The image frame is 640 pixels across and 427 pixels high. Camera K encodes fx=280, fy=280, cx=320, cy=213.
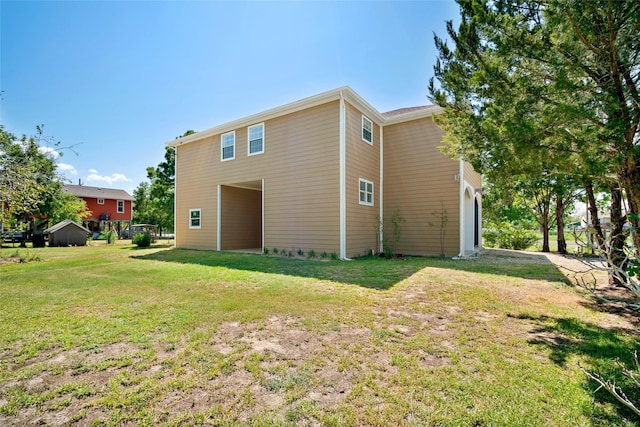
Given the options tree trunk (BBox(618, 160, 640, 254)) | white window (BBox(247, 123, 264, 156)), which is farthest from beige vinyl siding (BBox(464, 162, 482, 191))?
white window (BBox(247, 123, 264, 156))

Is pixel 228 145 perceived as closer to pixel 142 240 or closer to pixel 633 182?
pixel 142 240

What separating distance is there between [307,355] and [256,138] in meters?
10.0

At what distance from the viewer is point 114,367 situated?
2402 millimetres

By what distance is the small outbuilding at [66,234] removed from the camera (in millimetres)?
17953

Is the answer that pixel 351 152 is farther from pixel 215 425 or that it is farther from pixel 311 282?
pixel 215 425

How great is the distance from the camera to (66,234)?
18.3m

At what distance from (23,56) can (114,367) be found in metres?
11.4

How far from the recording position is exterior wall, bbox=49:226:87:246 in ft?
59.0

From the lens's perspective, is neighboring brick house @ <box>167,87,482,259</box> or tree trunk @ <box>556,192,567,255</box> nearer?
neighboring brick house @ <box>167,87,482,259</box>

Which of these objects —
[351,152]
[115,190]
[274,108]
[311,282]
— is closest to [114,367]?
[311,282]

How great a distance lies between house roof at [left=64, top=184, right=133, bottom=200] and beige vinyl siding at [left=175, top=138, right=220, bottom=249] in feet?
72.6

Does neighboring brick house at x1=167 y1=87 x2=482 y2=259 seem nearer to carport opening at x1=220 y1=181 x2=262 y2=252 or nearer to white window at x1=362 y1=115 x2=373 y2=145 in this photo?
white window at x1=362 y1=115 x2=373 y2=145

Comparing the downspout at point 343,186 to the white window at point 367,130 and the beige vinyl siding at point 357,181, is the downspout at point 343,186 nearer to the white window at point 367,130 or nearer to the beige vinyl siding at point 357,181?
the beige vinyl siding at point 357,181

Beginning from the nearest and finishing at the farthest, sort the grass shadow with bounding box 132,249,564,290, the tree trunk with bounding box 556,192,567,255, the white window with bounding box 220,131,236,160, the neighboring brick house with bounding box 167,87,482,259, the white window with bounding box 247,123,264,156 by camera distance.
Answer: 1. the grass shadow with bounding box 132,249,564,290
2. the neighboring brick house with bounding box 167,87,482,259
3. the white window with bounding box 247,123,264,156
4. the tree trunk with bounding box 556,192,567,255
5. the white window with bounding box 220,131,236,160
